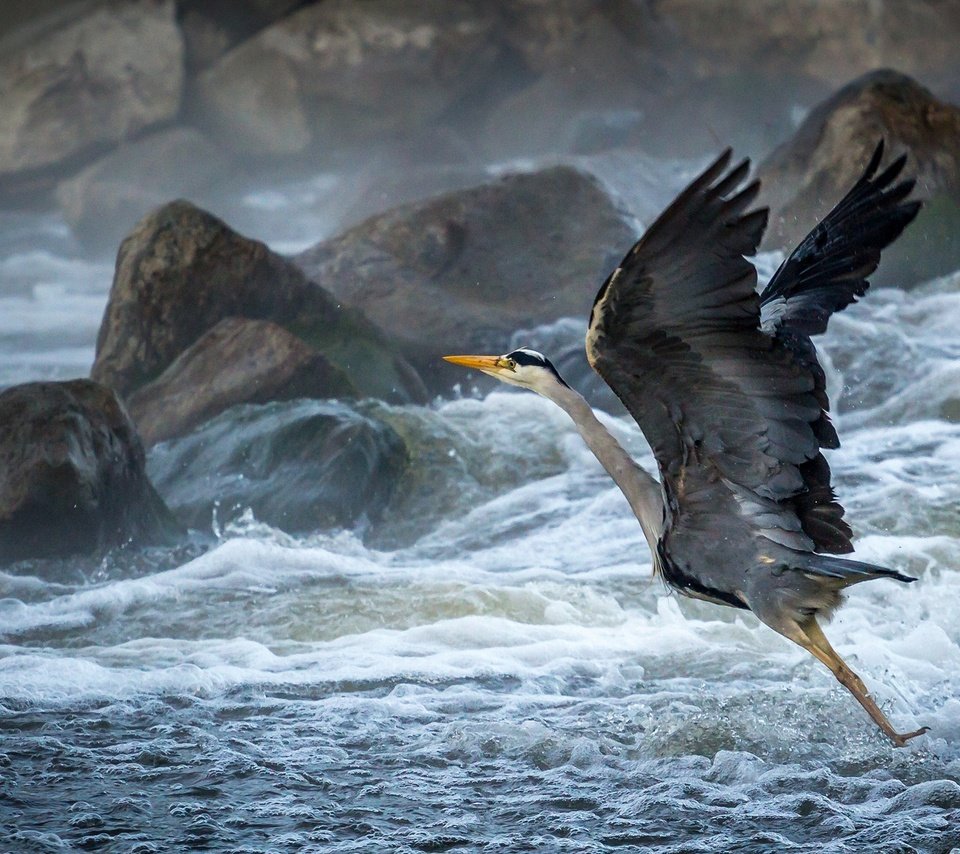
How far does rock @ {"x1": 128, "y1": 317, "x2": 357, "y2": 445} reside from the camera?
8.87 m

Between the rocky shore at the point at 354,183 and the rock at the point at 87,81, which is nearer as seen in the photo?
the rocky shore at the point at 354,183

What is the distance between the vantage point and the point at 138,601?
261 inches

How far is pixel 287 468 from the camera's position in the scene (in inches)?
324

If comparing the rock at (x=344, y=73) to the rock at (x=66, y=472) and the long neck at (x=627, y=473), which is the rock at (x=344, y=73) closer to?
the rock at (x=66, y=472)

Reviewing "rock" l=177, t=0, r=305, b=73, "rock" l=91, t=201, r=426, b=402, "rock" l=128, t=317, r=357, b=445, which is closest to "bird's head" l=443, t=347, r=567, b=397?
"rock" l=128, t=317, r=357, b=445

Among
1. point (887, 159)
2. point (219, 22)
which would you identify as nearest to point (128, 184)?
point (219, 22)

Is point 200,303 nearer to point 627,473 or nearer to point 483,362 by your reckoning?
point 483,362

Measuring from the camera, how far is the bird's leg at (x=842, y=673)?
4523mm

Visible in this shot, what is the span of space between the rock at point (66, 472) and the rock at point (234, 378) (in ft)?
4.81

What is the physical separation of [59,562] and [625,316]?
429cm

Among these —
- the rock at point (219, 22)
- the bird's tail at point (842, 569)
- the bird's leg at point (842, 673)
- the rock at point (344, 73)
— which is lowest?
the bird's leg at point (842, 673)

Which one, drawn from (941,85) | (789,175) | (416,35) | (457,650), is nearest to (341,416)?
(457,650)

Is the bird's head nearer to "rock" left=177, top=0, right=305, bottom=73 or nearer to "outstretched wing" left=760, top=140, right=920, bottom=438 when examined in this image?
"outstretched wing" left=760, top=140, right=920, bottom=438

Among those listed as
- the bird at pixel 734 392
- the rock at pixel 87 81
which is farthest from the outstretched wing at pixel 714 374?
the rock at pixel 87 81
